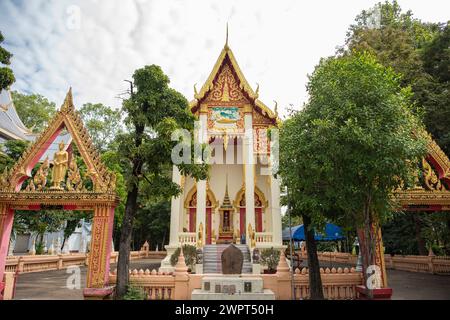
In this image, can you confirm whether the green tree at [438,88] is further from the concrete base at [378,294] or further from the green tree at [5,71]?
the green tree at [5,71]

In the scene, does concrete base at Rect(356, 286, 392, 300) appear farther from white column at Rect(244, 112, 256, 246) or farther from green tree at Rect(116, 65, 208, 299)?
white column at Rect(244, 112, 256, 246)

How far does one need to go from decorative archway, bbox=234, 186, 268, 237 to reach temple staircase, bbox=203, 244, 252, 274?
2.96 m

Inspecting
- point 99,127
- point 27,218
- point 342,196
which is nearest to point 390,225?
point 342,196

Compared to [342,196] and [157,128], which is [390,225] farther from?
[157,128]

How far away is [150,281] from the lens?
7.99 m

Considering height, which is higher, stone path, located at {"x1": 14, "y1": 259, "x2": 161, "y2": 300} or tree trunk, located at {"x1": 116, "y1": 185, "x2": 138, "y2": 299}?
tree trunk, located at {"x1": 116, "y1": 185, "x2": 138, "y2": 299}

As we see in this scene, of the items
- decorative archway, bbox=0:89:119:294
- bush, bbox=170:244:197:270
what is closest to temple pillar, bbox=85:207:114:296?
decorative archway, bbox=0:89:119:294

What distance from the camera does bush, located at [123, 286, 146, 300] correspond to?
7.26 meters

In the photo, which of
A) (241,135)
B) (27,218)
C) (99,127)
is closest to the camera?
(27,218)

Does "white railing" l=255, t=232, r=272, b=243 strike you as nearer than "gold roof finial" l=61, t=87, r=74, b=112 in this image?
No

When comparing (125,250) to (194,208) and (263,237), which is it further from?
(194,208)

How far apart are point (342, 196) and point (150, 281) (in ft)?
17.0

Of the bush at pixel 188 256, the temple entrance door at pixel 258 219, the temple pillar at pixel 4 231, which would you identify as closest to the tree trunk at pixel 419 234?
the temple entrance door at pixel 258 219
